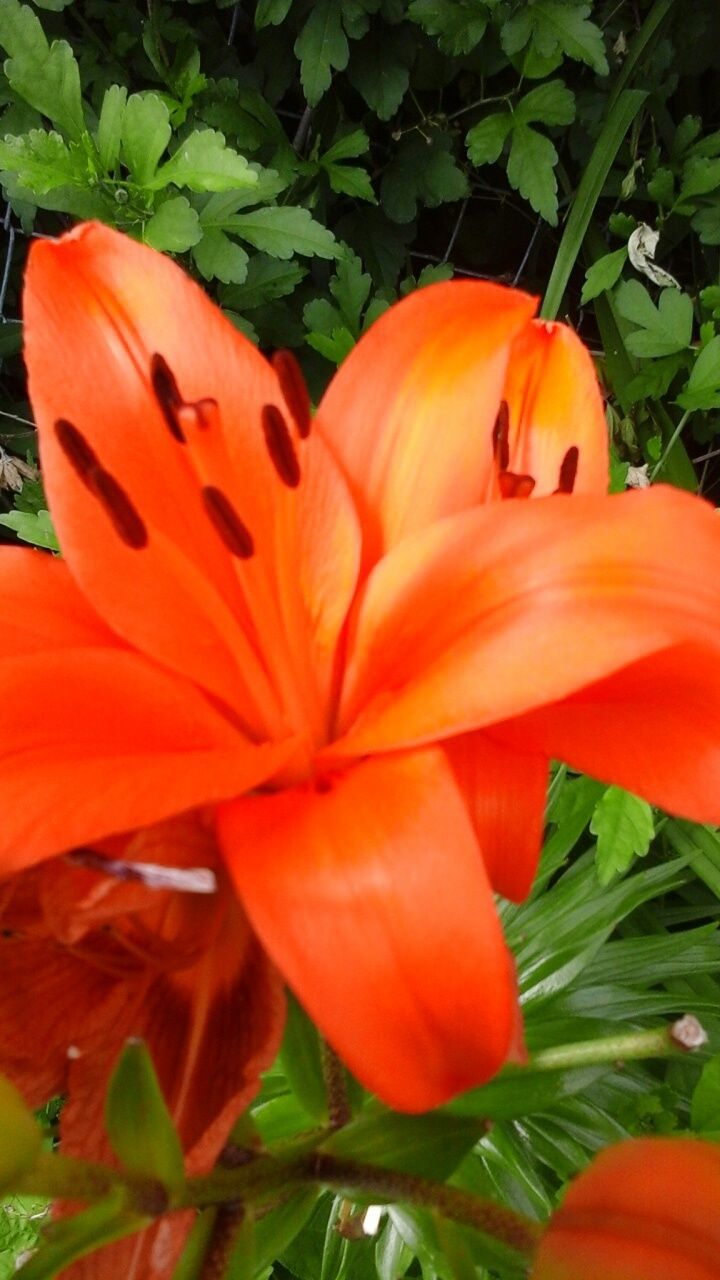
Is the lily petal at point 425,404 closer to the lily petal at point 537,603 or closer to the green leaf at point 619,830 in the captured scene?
the lily petal at point 537,603

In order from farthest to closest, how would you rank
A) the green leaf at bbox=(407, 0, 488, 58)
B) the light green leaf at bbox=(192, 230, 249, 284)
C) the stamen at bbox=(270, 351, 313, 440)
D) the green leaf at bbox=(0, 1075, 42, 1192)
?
the green leaf at bbox=(407, 0, 488, 58) → the light green leaf at bbox=(192, 230, 249, 284) → the stamen at bbox=(270, 351, 313, 440) → the green leaf at bbox=(0, 1075, 42, 1192)

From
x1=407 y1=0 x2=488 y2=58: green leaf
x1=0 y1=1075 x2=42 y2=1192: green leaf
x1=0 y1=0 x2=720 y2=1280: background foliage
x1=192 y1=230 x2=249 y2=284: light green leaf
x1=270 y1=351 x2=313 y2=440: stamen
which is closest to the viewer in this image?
x1=0 y1=1075 x2=42 y2=1192: green leaf

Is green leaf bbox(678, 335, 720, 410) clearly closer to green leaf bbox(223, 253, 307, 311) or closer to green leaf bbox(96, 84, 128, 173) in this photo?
green leaf bbox(223, 253, 307, 311)

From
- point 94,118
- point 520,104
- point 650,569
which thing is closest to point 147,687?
point 650,569

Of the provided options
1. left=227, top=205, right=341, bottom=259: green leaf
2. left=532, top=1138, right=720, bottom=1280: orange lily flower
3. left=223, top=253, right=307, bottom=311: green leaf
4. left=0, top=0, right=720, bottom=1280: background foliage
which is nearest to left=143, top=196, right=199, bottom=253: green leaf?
left=0, top=0, right=720, bottom=1280: background foliage

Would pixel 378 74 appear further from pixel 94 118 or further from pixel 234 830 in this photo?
pixel 234 830
